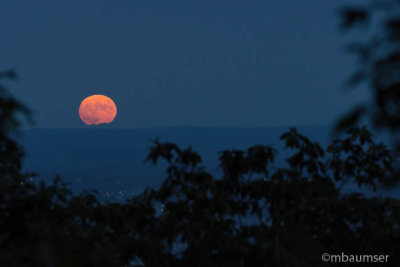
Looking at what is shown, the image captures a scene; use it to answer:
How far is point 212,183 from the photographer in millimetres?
8086

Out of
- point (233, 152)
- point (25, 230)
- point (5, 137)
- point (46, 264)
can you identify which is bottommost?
point (46, 264)

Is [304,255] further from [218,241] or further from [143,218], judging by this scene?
[143,218]

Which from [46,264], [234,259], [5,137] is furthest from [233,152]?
[46,264]

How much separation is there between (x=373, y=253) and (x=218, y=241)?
2.92 m

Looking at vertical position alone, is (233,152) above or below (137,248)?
above

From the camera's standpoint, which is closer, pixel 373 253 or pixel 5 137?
pixel 5 137

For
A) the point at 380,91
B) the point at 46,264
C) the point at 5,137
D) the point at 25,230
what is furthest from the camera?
the point at 25,230

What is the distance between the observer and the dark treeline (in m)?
6.02

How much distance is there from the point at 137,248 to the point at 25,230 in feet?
9.21

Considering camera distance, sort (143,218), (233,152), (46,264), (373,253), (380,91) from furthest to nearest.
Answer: (143,218), (233,152), (373,253), (380,91), (46,264)

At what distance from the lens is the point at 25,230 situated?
5910 mm

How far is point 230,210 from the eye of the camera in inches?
309

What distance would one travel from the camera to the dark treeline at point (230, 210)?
6.02 m

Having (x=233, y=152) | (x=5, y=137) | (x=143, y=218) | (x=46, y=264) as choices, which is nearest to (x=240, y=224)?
(x=233, y=152)
